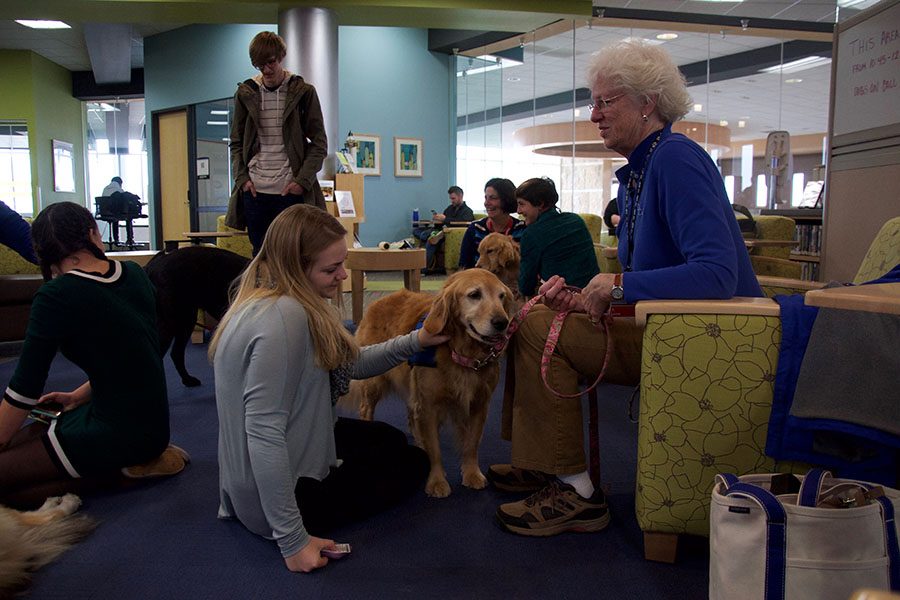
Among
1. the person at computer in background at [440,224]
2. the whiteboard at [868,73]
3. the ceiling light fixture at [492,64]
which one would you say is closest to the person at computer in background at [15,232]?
the whiteboard at [868,73]

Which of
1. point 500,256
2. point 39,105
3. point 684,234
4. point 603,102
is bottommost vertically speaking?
point 500,256

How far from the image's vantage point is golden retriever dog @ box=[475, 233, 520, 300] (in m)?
3.99

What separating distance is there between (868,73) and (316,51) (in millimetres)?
5540

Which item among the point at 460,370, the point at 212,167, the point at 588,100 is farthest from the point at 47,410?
the point at 588,100

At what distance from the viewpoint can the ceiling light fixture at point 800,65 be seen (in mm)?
10531

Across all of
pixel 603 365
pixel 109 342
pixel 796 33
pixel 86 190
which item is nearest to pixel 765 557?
pixel 603 365

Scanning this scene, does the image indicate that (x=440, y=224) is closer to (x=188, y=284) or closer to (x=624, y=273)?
(x=188, y=284)

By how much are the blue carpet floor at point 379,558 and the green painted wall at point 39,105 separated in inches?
470

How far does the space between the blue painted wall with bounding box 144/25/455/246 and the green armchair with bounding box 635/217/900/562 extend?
7945 mm

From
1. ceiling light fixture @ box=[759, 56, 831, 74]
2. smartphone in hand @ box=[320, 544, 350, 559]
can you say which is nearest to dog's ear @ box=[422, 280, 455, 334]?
smartphone in hand @ box=[320, 544, 350, 559]

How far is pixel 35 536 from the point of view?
1779mm

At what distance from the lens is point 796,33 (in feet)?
→ 31.6

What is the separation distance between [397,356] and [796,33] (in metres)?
9.80

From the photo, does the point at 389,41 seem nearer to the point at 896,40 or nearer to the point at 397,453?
the point at 896,40
